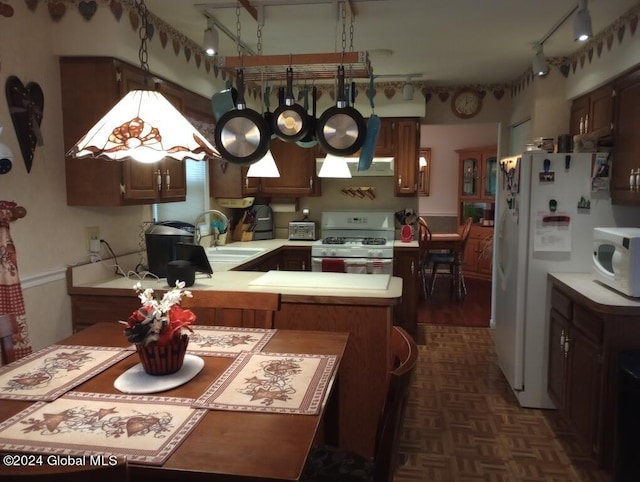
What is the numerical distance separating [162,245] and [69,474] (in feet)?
6.74

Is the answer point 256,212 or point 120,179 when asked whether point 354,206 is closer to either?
point 256,212

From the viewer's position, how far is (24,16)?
7.75ft

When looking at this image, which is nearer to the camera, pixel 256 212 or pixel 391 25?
pixel 391 25

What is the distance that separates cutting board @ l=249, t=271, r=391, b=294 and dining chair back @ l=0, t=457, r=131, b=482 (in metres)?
1.80

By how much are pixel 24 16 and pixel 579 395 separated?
3301 millimetres

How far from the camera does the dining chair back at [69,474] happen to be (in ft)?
2.83

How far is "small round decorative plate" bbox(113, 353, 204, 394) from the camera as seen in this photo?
1.49 metres

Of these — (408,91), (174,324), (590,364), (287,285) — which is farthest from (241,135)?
(408,91)

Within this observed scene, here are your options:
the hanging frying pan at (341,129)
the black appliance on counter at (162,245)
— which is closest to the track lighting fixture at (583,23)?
the hanging frying pan at (341,129)

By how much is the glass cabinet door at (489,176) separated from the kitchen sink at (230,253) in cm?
461

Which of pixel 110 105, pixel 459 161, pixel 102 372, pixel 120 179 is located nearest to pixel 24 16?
pixel 110 105

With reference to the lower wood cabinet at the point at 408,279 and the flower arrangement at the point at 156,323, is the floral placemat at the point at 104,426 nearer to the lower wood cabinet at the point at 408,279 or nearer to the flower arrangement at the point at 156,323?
the flower arrangement at the point at 156,323

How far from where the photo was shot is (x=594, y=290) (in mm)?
2689

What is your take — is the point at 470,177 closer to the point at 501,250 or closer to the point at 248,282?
the point at 501,250
